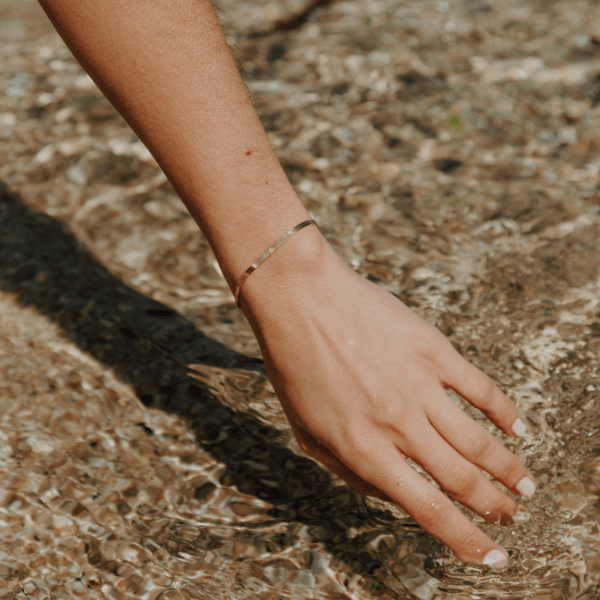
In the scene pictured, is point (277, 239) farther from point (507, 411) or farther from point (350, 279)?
point (507, 411)

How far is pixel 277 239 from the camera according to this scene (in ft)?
4.76

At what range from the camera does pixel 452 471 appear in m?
1.45

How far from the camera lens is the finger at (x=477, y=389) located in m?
1.50

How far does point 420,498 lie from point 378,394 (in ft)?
0.73

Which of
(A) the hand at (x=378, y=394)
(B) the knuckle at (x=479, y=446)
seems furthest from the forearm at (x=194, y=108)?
(B) the knuckle at (x=479, y=446)

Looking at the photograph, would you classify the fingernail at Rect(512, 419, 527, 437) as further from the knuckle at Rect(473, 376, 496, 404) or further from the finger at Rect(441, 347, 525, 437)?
the knuckle at Rect(473, 376, 496, 404)

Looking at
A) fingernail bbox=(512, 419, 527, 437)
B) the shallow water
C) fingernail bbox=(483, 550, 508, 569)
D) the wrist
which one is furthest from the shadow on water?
the wrist

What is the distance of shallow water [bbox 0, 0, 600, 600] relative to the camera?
5.47 ft

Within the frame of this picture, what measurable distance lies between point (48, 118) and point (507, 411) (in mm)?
2422

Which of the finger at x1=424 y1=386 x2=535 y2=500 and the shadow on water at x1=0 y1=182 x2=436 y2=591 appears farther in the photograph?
the shadow on water at x1=0 y1=182 x2=436 y2=591

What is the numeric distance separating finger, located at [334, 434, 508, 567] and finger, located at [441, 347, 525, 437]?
0.68 ft

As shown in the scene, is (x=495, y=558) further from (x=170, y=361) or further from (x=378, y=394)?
(x=170, y=361)

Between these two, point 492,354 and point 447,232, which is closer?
point 492,354

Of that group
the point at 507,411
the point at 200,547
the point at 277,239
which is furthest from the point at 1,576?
the point at 507,411
